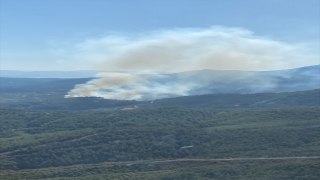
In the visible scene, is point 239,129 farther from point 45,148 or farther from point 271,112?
point 45,148

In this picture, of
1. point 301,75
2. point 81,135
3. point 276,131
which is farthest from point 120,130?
point 301,75

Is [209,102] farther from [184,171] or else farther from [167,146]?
[184,171]

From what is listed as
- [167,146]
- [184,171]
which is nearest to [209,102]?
[167,146]

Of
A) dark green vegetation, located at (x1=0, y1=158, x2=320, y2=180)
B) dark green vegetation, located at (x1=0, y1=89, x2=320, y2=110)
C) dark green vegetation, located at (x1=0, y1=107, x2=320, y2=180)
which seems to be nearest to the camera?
dark green vegetation, located at (x1=0, y1=158, x2=320, y2=180)

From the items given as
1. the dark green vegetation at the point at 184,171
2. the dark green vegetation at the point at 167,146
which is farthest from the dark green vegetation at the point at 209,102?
the dark green vegetation at the point at 184,171

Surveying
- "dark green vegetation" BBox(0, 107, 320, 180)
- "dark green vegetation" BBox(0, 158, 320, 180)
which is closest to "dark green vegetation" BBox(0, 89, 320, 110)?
"dark green vegetation" BBox(0, 107, 320, 180)

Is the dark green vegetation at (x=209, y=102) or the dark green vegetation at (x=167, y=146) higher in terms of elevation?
the dark green vegetation at (x=209, y=102)

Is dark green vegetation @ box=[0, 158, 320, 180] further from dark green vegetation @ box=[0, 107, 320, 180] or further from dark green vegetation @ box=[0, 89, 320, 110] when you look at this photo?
→ dark green vegetation @ box=[0, 89, 320, 110]

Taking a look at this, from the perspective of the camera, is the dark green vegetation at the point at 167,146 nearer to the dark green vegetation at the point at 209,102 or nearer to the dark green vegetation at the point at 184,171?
the dark green vegetation at the point at 184,171
